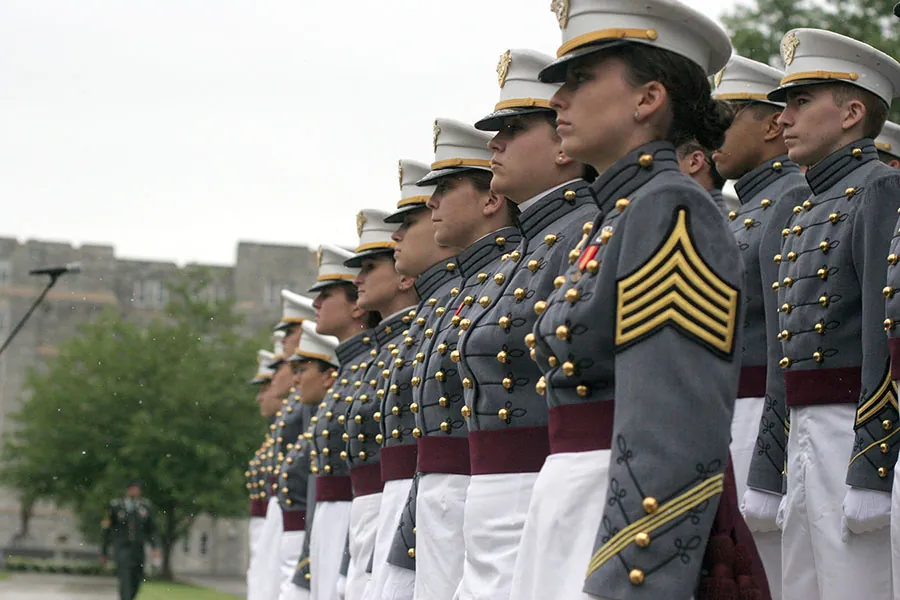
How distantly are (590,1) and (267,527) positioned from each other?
405 inches

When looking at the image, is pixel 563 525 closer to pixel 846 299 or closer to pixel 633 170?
pixel 633 170

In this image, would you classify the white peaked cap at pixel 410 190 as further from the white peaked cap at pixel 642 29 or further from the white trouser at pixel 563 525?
the white trouser at pixel 563 525

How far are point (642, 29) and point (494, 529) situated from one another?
164 centimetres

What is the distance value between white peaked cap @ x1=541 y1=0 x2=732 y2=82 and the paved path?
21.4 meters

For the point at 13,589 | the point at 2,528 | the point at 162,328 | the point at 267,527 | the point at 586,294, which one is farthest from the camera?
the point at 2,528

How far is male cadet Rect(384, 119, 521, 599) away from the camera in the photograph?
589 centimetres

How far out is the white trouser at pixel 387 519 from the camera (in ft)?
22.0

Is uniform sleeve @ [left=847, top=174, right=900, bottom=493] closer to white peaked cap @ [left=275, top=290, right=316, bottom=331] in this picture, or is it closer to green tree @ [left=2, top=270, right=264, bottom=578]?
white peaked cap @ [left=275, top=290, right=316, bottom=331]

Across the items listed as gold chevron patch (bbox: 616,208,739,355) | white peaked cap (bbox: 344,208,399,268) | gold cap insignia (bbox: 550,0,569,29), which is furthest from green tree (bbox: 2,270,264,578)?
gold chevron patch (bbox: 616,208,739,355)

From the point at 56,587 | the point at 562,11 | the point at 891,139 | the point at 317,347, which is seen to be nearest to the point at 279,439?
the point at 317,347

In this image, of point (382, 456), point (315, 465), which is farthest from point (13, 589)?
point (382, 456)

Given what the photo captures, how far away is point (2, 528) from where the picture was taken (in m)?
60.6

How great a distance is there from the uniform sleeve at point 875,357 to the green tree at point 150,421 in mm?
36587

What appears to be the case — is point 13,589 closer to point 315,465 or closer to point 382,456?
point 315,465
